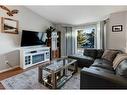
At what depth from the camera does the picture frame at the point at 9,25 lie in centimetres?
346

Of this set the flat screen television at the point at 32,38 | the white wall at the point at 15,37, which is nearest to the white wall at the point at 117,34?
the flat screen television at the point at 32,38

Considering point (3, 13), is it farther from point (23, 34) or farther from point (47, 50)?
point (47, 50)

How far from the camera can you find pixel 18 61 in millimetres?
4121

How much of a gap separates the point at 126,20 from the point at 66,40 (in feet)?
10.8

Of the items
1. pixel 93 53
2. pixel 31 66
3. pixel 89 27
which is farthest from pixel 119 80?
pixel 89 27

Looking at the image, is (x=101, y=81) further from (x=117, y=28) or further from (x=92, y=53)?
(x=117, y=28)

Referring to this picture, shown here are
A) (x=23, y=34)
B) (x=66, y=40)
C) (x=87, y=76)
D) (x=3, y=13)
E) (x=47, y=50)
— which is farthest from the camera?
(x=66, y=40)

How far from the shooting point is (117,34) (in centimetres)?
398

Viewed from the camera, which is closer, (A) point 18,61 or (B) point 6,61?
(B) point 6,61

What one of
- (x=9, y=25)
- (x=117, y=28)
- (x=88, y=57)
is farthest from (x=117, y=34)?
(x=9, y=25)

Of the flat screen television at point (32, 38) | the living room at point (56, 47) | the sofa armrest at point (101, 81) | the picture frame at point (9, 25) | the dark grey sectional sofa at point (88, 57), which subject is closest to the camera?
the sofa armrest at point (101, 81)

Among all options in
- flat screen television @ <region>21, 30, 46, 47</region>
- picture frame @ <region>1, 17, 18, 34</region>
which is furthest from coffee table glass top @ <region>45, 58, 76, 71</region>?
picture frame @ <region>1, 17, 18, 34</region>

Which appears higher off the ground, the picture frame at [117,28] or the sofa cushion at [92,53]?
the picture frame at [117,28]

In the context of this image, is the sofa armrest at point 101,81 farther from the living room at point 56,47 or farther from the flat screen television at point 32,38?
the flat screen television at point 32,38
